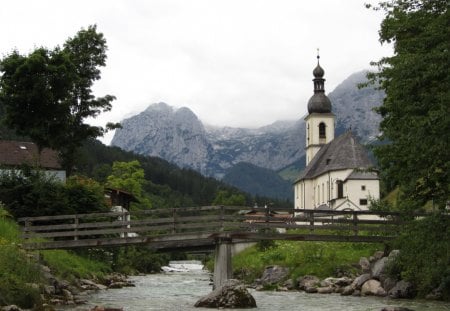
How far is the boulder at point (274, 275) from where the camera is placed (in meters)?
40.7

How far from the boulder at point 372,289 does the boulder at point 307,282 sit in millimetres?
4231

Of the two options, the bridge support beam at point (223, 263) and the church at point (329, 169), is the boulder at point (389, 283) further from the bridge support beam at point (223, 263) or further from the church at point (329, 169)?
the church at point (329, 169)

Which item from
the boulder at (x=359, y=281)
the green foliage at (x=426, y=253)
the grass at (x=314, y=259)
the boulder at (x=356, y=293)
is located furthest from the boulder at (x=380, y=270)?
the grass at (x=314, y=259)

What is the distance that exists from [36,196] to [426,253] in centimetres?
2281

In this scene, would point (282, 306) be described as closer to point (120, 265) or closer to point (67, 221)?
point (67, 221)

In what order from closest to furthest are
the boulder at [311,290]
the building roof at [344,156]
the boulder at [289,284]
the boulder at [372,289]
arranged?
the boulder at [372,289]
the boulder at [311,290]
the boulder at [289,284]
the building roof at [344,156]

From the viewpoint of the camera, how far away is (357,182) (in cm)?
9206

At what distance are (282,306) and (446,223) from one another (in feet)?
23.8

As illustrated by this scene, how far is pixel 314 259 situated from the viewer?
41.3m

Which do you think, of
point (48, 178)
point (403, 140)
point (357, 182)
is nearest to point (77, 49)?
point (48, 178)

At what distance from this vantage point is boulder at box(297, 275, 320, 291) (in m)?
36.1

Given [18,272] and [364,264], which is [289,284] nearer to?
[364,264]

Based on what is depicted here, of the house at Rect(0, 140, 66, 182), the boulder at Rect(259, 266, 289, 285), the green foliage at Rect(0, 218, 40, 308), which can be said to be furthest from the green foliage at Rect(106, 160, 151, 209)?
the green foliage at Rect(0, 218, 40, 308)

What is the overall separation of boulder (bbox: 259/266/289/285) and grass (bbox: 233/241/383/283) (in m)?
0.50
